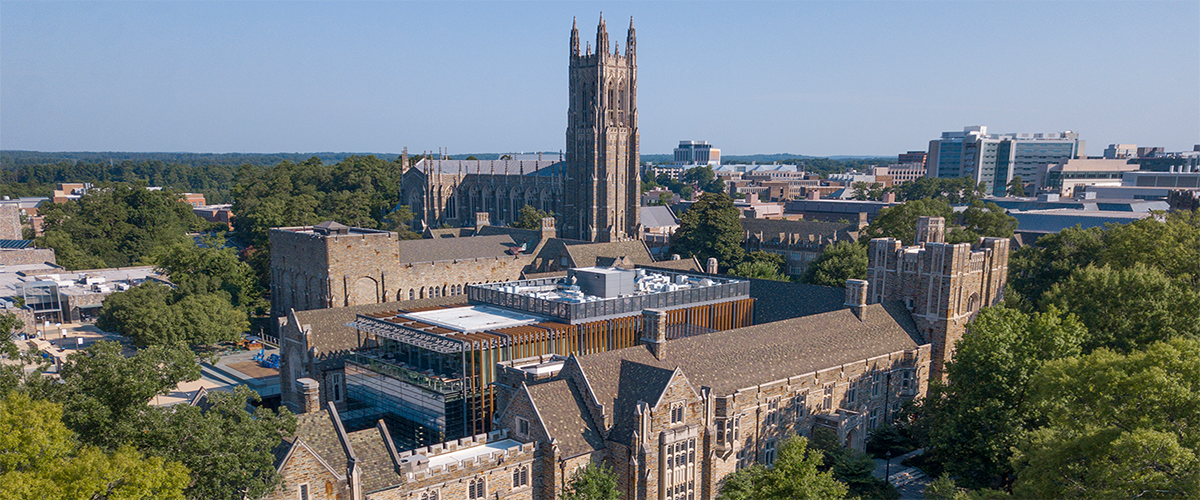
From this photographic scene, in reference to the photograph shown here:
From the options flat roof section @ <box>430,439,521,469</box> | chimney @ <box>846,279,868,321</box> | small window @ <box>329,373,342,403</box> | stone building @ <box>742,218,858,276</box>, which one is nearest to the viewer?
flat roof section @ <box>430,439,521,469</box>

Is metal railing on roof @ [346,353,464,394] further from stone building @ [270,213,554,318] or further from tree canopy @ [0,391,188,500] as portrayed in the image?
stone building @ [270,213,554,318]

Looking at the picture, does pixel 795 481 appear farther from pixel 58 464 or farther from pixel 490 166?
pixel 490 166

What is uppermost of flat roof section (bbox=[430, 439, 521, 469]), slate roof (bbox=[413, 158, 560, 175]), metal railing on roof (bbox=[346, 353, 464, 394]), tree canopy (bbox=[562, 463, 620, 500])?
slate roof (bbox=[413, 158, 560, 175])

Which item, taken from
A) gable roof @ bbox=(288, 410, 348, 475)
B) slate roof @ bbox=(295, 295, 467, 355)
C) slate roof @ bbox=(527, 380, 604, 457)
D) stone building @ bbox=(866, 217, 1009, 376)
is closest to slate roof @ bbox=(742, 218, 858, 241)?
stone building @ bbox=(866, 217, 1009, 376)

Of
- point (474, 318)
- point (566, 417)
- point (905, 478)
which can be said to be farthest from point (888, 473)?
point (474, 318)

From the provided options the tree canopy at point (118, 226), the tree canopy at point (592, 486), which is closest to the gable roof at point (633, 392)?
the tree canopy at point (592, 486)

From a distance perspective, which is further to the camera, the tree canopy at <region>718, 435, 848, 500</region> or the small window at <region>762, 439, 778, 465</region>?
the small window at <region>762, 439, 778, 465</region>
